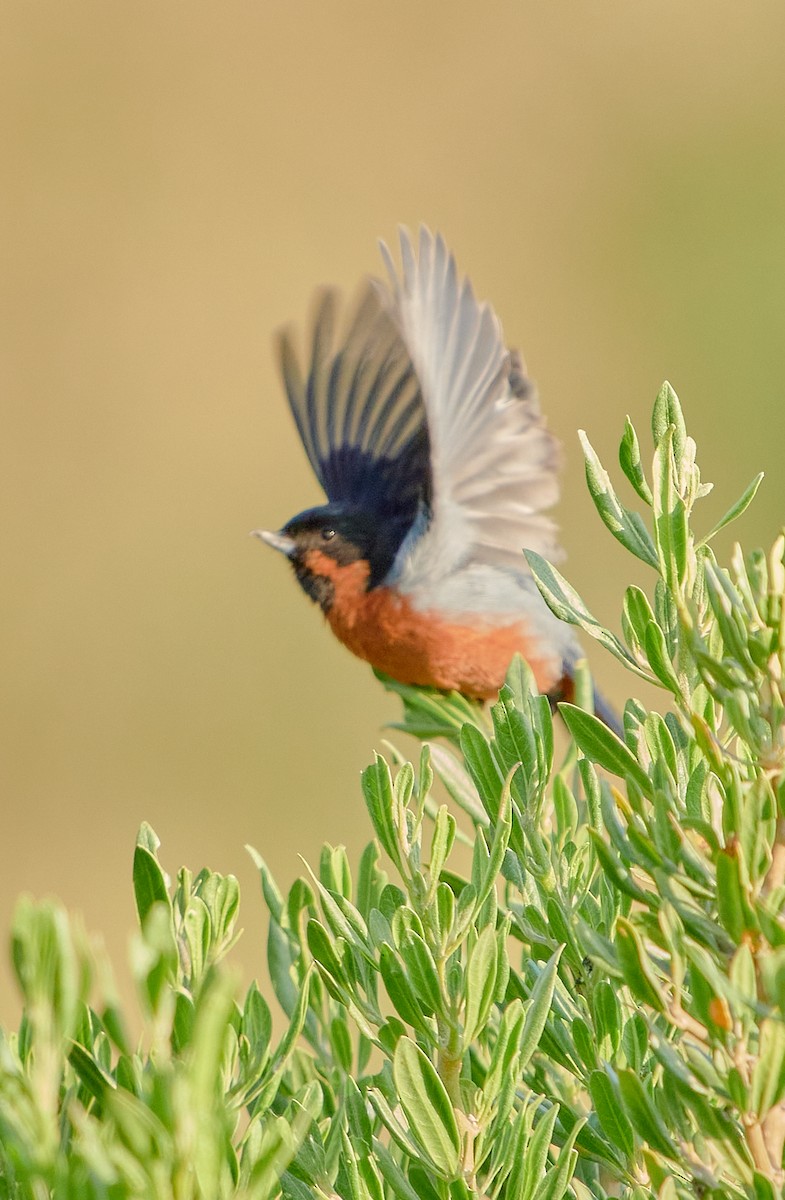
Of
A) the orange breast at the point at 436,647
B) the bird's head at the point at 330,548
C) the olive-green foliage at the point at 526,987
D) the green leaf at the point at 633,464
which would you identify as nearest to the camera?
the olive-green foliage at the point at 526,987

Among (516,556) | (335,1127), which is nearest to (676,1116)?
(335,1127)

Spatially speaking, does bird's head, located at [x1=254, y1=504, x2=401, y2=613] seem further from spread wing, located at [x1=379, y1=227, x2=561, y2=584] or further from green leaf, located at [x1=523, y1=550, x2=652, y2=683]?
green leaf, located at [x1=523, y1=550, x2=652, y2=683]

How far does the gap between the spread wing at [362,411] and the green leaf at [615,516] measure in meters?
2.77

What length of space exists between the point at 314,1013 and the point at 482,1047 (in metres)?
0.13

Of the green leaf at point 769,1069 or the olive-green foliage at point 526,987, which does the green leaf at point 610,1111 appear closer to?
the olive-green foliage at point 526,987

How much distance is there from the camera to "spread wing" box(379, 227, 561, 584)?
310 centimetres

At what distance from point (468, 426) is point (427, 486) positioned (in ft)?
0.69

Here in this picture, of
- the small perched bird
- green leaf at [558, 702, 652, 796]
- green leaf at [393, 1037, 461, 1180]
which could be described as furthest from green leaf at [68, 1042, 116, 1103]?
the small perched bird

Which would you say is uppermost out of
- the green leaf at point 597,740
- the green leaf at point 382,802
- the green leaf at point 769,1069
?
the green leaf at point 382,802

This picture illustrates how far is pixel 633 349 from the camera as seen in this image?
300 inches

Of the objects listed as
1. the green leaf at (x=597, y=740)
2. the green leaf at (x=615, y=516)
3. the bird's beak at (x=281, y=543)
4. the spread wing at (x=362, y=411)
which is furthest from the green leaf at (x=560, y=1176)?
the bird's beak at (x=281, y=543)

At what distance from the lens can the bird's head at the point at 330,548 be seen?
3543 mm

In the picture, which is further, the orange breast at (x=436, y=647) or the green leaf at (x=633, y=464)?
the orange breast at (x=436, y=647)

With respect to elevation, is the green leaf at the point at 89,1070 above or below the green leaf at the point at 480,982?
above
